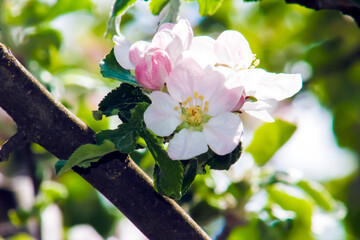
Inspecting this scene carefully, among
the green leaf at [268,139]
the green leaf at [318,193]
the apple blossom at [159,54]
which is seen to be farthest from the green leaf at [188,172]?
the green leaf at [318,193]

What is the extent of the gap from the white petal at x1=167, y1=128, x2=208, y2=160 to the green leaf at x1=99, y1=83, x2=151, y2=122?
0.10 meters

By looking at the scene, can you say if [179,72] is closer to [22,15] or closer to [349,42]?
[22,15]

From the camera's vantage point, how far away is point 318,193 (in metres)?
1.56

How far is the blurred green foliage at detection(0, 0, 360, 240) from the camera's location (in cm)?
151

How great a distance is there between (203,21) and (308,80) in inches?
20.0

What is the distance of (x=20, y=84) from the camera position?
80 cm

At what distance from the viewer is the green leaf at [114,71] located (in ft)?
2.76

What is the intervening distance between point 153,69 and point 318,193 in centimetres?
95

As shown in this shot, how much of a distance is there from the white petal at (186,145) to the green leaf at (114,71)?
123mm

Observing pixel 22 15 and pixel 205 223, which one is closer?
pixel 205 223

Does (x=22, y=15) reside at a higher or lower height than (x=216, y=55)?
lower

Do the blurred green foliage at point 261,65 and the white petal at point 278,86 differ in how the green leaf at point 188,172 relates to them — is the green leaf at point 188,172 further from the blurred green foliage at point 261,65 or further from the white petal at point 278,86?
the blurred green foliage at point 261,65

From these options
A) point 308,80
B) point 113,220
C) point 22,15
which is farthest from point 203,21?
point 113,220

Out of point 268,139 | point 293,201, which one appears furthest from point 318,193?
point 268,139
